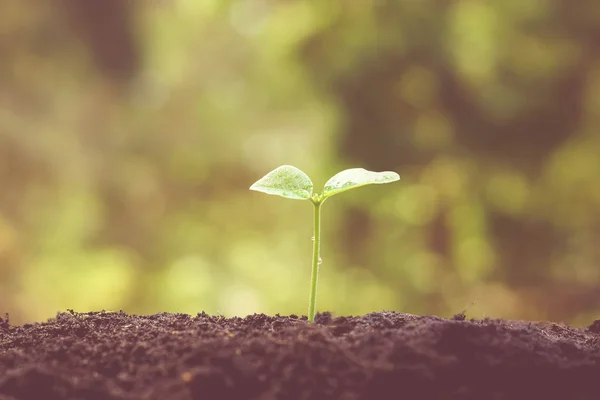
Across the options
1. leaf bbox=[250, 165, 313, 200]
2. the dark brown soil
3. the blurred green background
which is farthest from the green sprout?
the blurred green background

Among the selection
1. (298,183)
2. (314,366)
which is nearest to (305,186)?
(298,183)

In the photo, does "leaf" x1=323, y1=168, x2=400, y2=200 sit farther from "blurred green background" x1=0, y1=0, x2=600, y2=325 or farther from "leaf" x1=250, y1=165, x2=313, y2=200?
"blurred green background" x1=0, y1=0, x2=600, y2=325

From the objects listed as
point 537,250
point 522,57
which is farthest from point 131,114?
point 537,250

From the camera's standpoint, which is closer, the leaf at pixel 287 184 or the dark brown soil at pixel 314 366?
the dark brown soil at pixel 314 366

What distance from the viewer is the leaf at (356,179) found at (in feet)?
2.82

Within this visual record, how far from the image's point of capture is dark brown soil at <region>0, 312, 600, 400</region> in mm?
611

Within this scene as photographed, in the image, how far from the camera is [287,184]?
0.93m

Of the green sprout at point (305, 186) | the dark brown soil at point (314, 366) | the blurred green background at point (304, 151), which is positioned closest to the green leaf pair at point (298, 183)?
the green sprout at point (305, 186)

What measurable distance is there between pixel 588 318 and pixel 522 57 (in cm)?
137

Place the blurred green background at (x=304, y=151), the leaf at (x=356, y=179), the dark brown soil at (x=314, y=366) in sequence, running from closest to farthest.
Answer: the dark brown soil at (x=314, y=366), the leaf at (x=356, y=179), the blurred green background at (x=304, y=151)

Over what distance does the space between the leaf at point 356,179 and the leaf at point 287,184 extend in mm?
38

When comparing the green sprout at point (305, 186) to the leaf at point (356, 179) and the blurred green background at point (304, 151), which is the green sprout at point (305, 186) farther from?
the blurred green background at point (304, 151)

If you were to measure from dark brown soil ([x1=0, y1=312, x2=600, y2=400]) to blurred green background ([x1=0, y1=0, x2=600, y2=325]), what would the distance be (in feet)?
7.43

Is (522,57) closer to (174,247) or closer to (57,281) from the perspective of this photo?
(174,247)
